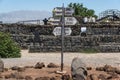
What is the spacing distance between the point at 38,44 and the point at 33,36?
4.27 feet

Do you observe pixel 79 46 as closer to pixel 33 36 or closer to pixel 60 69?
pixel 33 36

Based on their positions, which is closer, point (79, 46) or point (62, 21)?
point (62, 21)

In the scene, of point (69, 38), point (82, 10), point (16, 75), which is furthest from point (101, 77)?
point (82, 10)

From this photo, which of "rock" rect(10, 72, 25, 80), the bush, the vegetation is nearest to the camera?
Result: "rock" rect(10, 72, 25, 80)

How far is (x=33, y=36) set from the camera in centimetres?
3306

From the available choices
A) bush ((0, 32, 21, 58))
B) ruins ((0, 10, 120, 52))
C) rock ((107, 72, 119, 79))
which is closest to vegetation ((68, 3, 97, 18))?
ruins ((0, 10, 120, 52))

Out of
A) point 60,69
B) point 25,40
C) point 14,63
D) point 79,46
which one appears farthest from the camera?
point 25,40

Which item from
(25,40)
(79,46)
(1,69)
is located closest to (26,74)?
(1,69)

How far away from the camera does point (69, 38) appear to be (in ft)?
103

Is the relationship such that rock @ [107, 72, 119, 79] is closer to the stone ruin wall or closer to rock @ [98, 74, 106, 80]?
rock @ [98, 74, 106, 80]

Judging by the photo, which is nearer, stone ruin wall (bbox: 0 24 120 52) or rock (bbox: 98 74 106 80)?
rock (bbox: 98 74 106 80)

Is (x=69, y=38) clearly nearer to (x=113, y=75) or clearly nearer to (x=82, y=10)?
(x=113, y=75)

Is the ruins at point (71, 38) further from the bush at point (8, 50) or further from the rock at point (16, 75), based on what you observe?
the rock at point (16, 75)

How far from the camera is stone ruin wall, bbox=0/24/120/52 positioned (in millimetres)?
30172
